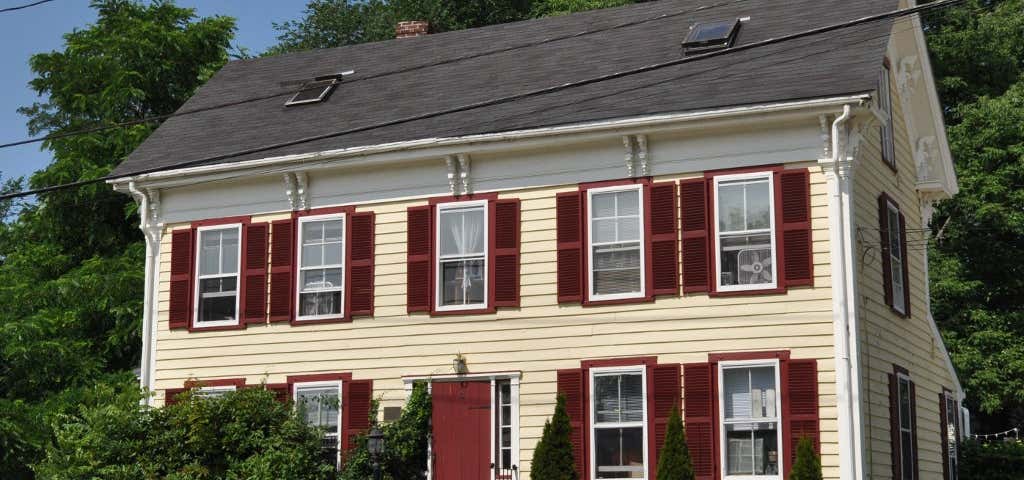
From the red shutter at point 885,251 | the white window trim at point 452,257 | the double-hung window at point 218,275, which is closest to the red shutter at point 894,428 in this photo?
the red shutter at point 885,251

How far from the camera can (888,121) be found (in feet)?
69.3

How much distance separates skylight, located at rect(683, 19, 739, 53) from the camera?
20859mm

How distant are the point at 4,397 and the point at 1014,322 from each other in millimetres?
24395

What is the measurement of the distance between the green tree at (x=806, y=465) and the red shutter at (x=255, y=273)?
9039 millimetres

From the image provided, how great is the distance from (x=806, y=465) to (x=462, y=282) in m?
6.02

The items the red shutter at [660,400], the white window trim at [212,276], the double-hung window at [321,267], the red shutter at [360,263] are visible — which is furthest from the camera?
the white window trim at [212,276]

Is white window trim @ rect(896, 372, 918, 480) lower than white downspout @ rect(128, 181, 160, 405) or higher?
lower

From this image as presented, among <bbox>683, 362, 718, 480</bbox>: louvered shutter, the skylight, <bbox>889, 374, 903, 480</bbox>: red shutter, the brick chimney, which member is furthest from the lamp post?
the brick chimney

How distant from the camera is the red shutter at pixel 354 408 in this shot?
67.7 feet

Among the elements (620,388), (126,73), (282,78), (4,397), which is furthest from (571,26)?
(4,397)

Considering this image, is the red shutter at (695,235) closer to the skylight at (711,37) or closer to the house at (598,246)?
the house at (598,246)

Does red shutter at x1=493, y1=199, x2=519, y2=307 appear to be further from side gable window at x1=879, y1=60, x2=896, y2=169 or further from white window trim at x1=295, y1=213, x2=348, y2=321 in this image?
side gable window at x1=879, y1=60, x2=896, y2=169

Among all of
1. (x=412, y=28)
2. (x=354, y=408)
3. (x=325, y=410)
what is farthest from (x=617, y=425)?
(x=412, y=28)

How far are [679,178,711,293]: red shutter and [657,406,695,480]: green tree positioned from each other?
76.1 inches
